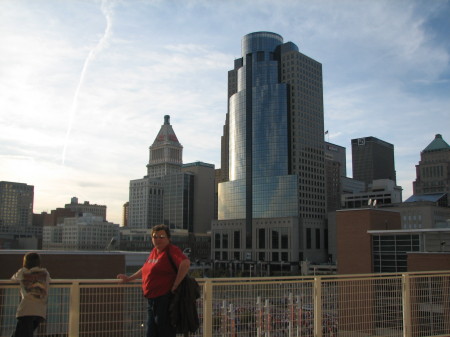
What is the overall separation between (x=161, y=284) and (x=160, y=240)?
0.60 metres

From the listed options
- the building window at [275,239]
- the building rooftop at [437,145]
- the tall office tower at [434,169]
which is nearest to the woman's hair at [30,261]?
the building window at [275,239]

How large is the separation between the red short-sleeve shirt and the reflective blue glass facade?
121m

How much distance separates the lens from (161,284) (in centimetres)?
643

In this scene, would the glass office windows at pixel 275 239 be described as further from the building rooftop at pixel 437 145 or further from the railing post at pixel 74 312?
the railing post at pixel 74 312

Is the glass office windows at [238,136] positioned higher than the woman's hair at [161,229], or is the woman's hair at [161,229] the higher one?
the glass office windows at [238,136]

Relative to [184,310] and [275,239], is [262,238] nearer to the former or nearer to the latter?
[275,239]

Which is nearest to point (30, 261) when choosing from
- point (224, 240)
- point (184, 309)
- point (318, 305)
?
point (184, 309)

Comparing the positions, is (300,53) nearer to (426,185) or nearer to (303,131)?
(303,131)

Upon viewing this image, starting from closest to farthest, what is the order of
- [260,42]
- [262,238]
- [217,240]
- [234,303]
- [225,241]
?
[234,303] < [262,238] < [225,241] < [260,42] < [217,240]

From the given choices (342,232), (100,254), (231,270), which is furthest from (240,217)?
(100,254)

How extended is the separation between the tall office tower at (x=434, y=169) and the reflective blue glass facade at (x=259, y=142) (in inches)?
3374

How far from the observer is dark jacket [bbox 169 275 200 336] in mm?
6258

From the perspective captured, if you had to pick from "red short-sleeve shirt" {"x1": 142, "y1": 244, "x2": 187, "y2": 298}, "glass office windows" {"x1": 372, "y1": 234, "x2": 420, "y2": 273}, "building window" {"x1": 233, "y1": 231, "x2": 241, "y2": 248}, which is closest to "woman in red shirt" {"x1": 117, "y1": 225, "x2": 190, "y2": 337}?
"red short-sleeve shirt" {"x1": 142, "y1": 244, "x2": 187, "y2": 298}

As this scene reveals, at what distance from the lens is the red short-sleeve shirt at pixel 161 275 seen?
6426mm
